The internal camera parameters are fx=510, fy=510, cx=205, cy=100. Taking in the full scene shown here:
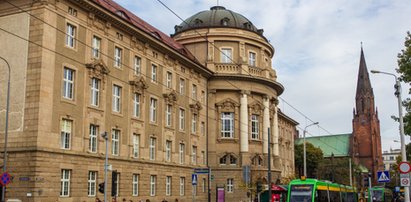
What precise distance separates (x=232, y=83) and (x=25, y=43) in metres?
28.6

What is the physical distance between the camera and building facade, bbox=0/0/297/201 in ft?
99.8

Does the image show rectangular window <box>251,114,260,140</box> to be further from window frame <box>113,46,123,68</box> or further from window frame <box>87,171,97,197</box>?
window frame <box>87,171,97,197</box>

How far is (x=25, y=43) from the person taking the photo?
31.2 meters

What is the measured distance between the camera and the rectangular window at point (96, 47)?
35494mm

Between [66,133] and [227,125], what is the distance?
2626 centimetres

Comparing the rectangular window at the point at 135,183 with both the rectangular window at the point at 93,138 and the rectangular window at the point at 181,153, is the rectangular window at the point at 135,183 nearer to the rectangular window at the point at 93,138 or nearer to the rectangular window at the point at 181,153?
the rectangular window at the point at 93,138

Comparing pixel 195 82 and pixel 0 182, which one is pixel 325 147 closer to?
pixel 195 82

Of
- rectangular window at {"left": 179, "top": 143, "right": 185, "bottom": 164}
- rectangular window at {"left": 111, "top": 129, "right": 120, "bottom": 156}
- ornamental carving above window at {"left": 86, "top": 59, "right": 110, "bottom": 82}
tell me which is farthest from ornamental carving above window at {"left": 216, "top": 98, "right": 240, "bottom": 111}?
ornamental carving above window at {"left": 86, "top": 59, "right": 110, "bottom": 82}

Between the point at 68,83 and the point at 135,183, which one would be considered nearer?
the point at 68,83

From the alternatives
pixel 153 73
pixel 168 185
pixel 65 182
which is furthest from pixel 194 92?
pixel 65 182

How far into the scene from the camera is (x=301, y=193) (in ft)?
107

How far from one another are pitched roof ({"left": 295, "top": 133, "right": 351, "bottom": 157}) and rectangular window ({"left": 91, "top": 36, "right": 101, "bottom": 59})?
357ft

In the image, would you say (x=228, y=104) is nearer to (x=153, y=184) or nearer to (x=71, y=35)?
(x=153, y=184)

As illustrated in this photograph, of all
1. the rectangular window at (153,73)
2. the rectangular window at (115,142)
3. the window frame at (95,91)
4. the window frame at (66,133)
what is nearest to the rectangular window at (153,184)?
the rectangular window at (115,142)
